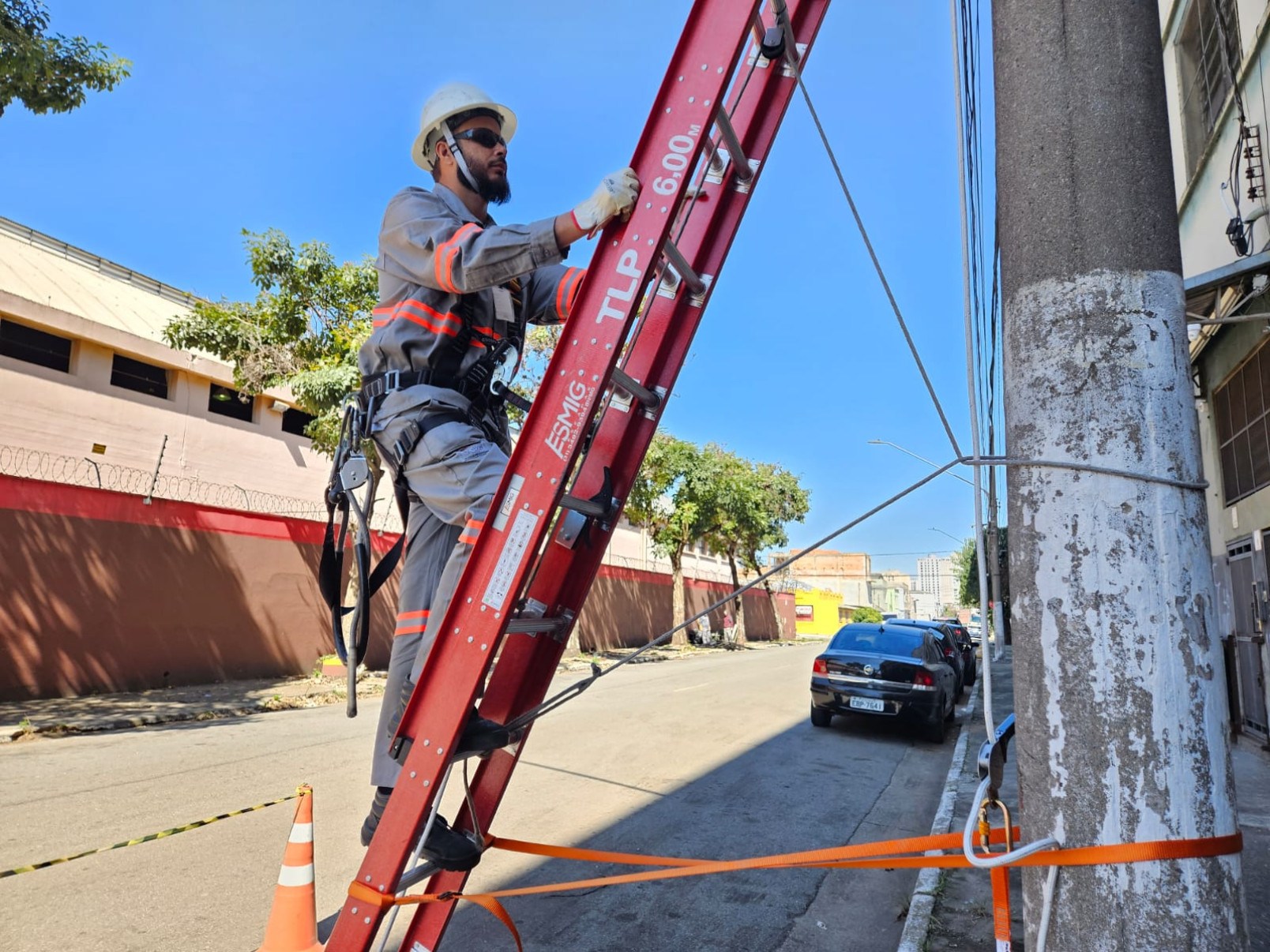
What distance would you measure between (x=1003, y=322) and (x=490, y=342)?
155 cm

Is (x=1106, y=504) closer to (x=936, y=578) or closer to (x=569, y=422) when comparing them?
(x=569, y=422)

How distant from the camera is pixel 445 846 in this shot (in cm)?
226

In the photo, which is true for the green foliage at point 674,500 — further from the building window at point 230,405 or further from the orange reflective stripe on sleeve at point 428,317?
the orange reflective stripe on sleeve at point 428,317

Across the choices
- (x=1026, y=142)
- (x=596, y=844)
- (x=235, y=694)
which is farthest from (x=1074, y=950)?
(x=235, y=694)

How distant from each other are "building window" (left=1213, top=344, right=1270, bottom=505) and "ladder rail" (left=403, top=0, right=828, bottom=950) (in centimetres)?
776

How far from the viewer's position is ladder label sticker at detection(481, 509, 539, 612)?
207 cm

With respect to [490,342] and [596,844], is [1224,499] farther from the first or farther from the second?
[490,342]

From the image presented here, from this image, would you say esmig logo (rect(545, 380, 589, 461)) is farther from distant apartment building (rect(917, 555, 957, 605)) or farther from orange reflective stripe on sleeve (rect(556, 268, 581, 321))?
distant apartment building (rect(917, 555, 957, 605))

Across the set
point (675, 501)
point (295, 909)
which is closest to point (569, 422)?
point (295, 909)

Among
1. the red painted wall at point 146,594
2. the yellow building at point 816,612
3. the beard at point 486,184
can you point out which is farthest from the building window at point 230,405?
the yellow building at point 816,612

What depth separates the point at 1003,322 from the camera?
1.85 metres

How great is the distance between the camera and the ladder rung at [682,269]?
2260 mm

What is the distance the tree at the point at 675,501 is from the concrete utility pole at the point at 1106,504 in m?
26.5

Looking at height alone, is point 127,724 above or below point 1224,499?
below
